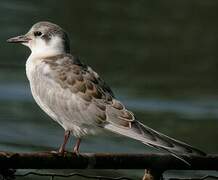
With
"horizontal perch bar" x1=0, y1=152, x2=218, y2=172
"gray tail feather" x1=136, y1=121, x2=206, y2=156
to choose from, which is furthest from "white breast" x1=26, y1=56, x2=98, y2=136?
"horizontal perch bar" x1=0, y1=152, x2=218, y2=172

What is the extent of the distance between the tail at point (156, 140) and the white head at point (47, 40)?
118 centimetres

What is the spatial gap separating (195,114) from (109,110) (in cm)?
921

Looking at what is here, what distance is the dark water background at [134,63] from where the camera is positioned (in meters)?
16.7

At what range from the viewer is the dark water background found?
16656mm

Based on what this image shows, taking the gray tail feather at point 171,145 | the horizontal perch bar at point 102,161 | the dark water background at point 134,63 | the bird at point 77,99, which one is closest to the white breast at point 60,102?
the bird at point 77,99

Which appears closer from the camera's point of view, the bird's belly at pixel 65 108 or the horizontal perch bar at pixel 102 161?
the horizontal perch bar at pixel 102 161

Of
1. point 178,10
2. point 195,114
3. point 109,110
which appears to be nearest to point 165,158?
point 109,110

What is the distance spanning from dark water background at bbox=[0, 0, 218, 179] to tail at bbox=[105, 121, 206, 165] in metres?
5.26

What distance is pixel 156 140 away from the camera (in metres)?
8.52

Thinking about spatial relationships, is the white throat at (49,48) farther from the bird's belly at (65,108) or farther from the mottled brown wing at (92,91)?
the bird's belly at (65,108)

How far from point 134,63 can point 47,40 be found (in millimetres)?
11074

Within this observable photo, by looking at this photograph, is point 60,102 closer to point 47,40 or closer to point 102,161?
point 47,40

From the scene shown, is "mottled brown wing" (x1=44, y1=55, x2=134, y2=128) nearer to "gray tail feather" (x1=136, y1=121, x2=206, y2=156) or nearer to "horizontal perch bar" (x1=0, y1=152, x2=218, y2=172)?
"gray tail feather" (x1=136, y1=121, x2=206, y2=156)

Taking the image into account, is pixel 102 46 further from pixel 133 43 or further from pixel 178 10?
pixel 178 10
